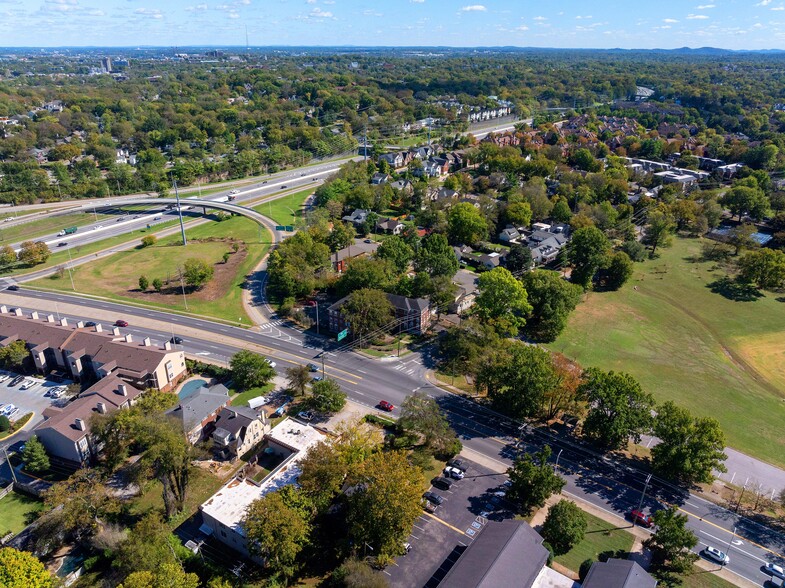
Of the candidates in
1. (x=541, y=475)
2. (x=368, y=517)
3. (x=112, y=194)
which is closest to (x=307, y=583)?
(x=368, y=517)

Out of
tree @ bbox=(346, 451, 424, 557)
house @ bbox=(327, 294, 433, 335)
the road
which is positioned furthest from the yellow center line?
house @ bbox=(327, 294, 433, 335)

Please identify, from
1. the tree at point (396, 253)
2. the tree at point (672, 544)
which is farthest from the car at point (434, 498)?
the tree at point (396, 253)

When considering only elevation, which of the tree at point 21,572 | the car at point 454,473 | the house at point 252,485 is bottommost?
the car at point 454,473

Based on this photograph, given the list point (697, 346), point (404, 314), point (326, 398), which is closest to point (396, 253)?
point (404, 314)

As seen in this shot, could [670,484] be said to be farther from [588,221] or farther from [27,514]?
[588,221]

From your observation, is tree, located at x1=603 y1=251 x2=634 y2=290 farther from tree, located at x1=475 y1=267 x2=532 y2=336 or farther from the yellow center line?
the yellow center line

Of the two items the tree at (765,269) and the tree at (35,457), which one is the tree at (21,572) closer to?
the tree at (35,457)

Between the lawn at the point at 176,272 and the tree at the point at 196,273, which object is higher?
the tree at the point at 196,273
